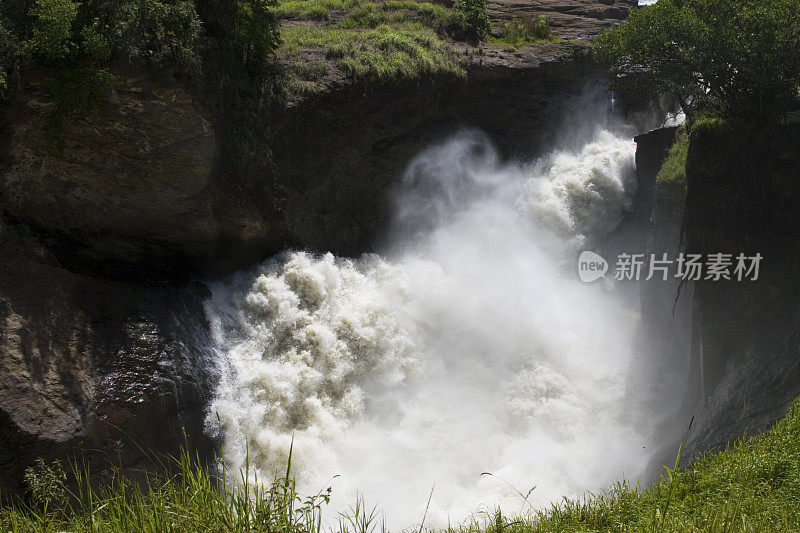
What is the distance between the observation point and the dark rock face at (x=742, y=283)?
28.8 ft

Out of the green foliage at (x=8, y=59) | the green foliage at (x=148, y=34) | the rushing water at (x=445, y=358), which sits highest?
the green foliage at (x=148, y=34)

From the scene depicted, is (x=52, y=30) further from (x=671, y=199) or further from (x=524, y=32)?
(x=524, y=32)

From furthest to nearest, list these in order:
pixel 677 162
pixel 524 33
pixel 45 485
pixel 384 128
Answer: pixel 524 33
pixel 384 128
pixel 677 162
pixel 45 485

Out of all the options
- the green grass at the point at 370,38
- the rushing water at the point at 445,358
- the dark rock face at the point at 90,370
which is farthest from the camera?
the green grass at the point at 370,38

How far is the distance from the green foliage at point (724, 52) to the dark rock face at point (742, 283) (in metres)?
0.64

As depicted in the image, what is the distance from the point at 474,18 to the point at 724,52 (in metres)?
8.49

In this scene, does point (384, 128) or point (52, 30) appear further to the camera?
point (384, 128)

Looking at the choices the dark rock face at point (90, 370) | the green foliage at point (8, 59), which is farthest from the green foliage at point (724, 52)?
the green foliage at point (8, 59)

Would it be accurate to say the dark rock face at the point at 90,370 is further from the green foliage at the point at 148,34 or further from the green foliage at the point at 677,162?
the green foliage at the point at 677,162

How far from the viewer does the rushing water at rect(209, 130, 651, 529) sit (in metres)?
9.50

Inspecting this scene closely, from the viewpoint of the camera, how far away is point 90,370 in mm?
8477

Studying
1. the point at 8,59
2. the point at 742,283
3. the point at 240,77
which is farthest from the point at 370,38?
the point at 742,283

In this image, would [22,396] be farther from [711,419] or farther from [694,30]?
[694,30]

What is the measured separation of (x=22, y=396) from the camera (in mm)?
7703
